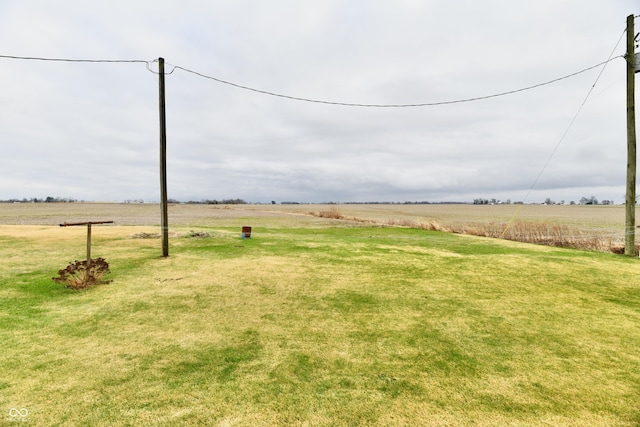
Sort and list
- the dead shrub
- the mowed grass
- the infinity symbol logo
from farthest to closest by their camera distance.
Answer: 1. the dead shrub
2. the mowed grass
3. the infinity symbol logo

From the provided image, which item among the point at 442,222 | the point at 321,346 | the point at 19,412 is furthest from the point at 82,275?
the point at 442,222

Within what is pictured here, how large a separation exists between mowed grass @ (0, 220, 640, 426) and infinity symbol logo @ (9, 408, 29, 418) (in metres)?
0.04

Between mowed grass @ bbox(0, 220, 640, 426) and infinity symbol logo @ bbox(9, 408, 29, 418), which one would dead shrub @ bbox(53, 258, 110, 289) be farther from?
infinity symbol logo @ bbox(9, 408, 29, 418)

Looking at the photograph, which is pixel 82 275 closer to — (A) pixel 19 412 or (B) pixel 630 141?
(A) pixel 19 412

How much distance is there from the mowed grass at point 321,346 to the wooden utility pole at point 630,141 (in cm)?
489

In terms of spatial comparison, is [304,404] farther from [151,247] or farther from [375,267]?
[151,247]

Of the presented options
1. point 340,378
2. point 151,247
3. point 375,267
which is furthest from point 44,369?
point 151,247

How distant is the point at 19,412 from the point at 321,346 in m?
3.25

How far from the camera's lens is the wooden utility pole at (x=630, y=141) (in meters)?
12.7

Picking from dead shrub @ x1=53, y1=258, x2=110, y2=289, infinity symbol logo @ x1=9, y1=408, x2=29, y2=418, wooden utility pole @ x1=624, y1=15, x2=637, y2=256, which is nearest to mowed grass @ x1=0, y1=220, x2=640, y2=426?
infinity symbol logo @ x1=9, y1=408, x2=29, y2=418

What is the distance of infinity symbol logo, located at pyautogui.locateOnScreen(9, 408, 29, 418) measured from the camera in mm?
3035

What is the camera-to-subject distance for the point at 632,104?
1289 cm

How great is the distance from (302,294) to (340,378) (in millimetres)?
3434

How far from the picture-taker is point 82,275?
7.44m
